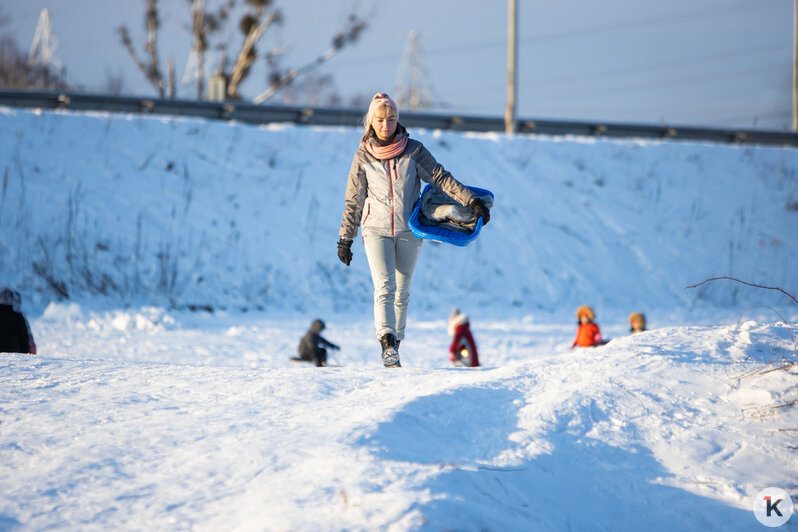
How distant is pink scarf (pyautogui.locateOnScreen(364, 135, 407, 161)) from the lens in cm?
462

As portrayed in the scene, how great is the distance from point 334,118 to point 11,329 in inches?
451

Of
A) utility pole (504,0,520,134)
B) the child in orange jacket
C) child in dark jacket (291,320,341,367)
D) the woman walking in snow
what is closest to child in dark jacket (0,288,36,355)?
child in dark jacket (291,320,341,367)

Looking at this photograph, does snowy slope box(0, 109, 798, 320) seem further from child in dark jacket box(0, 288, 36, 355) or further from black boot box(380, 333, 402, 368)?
black boot box(380, 333, 402, 368)

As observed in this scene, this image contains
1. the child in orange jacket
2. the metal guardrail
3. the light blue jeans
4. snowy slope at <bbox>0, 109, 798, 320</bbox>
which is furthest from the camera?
the metal guardrail

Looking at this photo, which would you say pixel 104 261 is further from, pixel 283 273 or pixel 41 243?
pixel 283 273

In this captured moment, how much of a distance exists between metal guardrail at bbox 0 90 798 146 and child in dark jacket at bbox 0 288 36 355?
33.1ft

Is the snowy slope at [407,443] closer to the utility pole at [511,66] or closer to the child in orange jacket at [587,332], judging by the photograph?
the child in orange jacket at [587,332]

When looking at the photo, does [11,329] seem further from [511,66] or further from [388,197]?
[511,66]

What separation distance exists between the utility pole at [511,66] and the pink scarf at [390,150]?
13.3 meters

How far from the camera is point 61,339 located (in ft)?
29.4

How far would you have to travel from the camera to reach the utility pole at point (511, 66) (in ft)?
57.0

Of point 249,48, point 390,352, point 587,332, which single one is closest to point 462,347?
point 587,332

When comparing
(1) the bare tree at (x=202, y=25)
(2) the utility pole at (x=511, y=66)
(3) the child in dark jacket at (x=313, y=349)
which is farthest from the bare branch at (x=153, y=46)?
(3) the child in dark jacket at (x=313, y=349)

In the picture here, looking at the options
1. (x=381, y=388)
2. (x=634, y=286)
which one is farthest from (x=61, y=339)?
(x=634, y=286)
